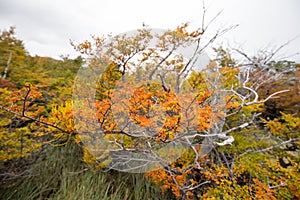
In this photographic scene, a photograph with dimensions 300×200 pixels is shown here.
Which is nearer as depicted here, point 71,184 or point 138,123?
point 138,123

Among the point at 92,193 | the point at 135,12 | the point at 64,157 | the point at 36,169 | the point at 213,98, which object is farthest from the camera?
the point at 64,157

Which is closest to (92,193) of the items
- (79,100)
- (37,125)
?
(37,125)

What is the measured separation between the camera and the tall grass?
2.48 metres

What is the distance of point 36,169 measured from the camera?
9.78 feet

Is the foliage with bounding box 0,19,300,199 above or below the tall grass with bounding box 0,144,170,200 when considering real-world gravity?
above

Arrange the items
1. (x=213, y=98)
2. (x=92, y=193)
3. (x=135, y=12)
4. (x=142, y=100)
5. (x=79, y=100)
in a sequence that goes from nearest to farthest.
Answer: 1. (x=142, y=100)
2. (x=79, y=100)
3. (x=135, y=12)
4. (x=213, y=98)
5. (x=92, y=193)

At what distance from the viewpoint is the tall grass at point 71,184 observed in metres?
2.48

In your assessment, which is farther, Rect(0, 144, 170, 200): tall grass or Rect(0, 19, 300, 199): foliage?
Rect(0, 144, 170, 200): tall grass

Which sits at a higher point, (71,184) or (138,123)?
(138,123)

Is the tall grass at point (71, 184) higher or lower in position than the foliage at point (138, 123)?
lower

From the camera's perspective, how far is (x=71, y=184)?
106 inches

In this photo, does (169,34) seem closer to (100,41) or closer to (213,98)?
(100,41)

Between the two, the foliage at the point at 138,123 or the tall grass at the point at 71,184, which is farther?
the tall grass at the point at 71,184

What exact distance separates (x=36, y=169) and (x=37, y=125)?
0.83m
